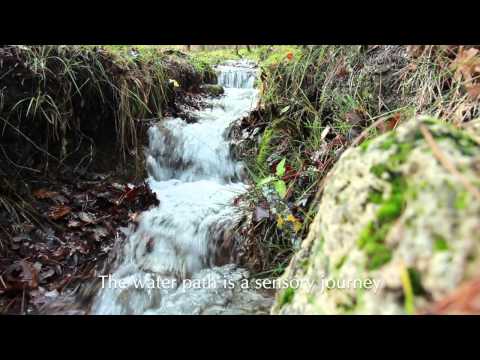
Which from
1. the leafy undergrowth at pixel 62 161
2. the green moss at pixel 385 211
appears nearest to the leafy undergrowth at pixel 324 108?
the green moss at pixel 385 211

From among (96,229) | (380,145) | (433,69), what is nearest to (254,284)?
(96,229)

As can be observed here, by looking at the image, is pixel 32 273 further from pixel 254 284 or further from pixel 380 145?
pixel 380 145

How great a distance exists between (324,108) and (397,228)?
257 cm

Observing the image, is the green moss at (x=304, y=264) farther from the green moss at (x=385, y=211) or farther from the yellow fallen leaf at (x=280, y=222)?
the yellow fallen leaf at (x=280, y=222)

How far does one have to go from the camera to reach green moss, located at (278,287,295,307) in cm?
109

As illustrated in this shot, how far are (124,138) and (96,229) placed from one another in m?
1.14

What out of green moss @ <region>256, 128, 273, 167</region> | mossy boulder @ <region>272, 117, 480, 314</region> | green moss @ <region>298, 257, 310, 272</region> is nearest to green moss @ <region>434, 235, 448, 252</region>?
mossy boulder @ <region>272, 117, 480, 314</region>

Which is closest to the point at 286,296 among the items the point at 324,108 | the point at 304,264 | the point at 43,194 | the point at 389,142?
the point at 304,264

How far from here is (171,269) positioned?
253cm

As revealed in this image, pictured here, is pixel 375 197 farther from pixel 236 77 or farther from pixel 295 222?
pixel 236 77

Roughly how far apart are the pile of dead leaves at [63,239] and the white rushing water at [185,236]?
209 millimetres

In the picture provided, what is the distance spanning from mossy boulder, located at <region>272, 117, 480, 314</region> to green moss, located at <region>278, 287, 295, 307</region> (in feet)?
0.07

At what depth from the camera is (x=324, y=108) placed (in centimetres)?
310

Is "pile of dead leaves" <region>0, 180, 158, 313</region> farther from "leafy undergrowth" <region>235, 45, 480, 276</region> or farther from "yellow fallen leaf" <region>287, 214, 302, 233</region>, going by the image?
"yellow fallen leaf" <region>287, 214, 302, 233</region>
